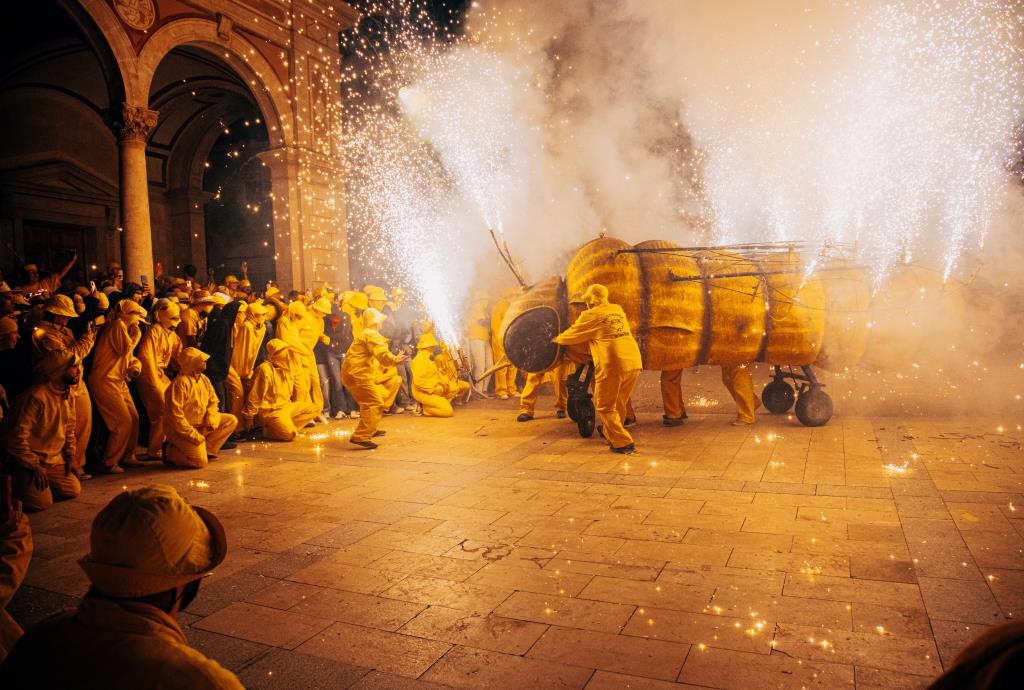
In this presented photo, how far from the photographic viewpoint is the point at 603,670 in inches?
115

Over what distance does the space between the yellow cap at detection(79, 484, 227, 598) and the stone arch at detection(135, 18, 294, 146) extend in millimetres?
12850

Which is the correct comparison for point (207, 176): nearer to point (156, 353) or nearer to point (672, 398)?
point (156, 353)

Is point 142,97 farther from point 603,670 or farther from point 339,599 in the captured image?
point 603,670

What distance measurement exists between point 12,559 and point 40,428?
171 inches

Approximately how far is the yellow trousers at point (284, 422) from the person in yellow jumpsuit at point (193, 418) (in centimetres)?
90

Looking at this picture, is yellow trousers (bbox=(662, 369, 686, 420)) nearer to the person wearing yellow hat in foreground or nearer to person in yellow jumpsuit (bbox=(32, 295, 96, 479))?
person in yellow jumpsuit (bbox=(32, 295, 96, 479))

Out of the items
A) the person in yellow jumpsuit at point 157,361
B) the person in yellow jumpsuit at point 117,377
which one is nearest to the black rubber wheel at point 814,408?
the person in yellow jumpsuit at point 157,361

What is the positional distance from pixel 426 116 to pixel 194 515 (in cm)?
1735

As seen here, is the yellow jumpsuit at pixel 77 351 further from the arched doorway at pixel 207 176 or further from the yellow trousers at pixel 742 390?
the arched doorway at pixel 207 176

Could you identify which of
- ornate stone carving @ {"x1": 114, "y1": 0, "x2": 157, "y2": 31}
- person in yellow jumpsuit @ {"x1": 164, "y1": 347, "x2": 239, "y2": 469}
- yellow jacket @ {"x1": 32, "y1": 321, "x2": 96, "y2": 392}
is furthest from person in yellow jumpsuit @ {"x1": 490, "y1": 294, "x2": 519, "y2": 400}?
ornate stone carving @ {"x1": 114, "y1": 0, "x2": 157, "y2": 31}

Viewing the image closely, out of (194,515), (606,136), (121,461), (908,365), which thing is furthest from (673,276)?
(194,515)

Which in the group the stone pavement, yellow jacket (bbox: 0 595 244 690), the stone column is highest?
the stone column

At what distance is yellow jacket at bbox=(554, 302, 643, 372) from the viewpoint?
7285mm

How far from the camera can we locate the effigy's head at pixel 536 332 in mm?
8284
